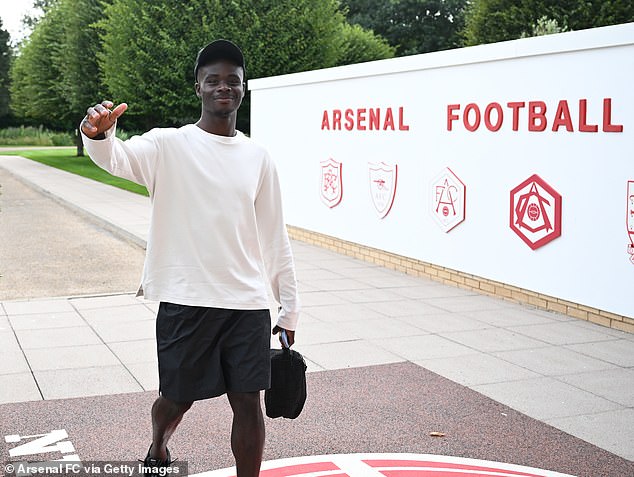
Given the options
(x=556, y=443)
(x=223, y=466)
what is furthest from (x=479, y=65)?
(x=223, y=466)

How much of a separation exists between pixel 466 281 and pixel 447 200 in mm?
998

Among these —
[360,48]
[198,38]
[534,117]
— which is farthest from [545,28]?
[534,117]

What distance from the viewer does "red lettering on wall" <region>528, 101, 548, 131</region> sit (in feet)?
29.9

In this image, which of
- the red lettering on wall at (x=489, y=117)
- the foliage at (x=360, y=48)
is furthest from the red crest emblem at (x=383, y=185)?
the foliage at (x=360, y=48)

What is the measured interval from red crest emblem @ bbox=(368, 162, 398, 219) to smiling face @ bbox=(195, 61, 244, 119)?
7992mm

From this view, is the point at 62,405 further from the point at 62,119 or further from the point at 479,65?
the point at 62,119

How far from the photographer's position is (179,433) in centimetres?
521

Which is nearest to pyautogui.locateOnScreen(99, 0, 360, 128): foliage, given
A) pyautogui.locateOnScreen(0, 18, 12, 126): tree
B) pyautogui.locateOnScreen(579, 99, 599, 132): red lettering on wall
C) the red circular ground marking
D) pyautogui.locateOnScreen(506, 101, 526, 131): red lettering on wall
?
pyautogui.locateOnScreen(506, 101, 526, 131): red lettering on wall

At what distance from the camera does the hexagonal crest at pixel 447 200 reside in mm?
10453

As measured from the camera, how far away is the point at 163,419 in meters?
3.99

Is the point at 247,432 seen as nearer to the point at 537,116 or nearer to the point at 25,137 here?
the point at 537,116

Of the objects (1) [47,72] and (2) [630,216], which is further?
(1) [47,72]

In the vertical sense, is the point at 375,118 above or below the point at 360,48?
below

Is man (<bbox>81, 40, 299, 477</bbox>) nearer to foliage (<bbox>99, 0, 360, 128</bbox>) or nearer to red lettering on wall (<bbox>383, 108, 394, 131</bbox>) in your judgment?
red lettering on wall (<bbox>383, 108, 394, 131</bbox>)
